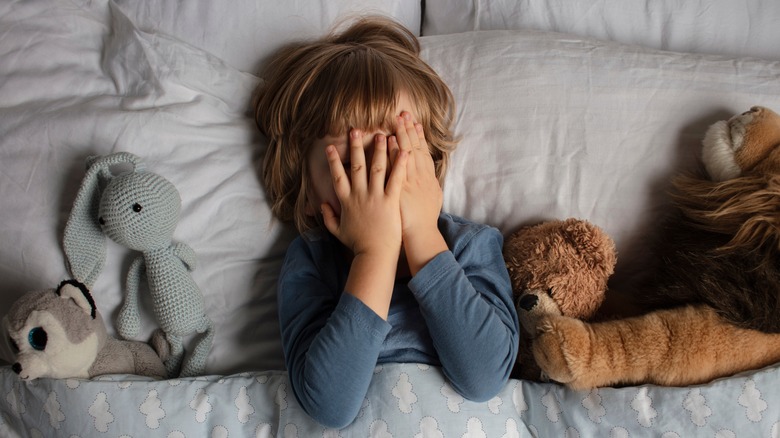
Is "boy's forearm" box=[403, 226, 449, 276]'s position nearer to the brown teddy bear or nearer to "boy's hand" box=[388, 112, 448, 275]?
"boy's hand" box=[388, 112, 448, 275]

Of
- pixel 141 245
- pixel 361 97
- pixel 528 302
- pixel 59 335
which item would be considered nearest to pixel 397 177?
pixel 361 97

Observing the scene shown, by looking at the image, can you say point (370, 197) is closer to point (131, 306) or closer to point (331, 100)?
point (331, 100)

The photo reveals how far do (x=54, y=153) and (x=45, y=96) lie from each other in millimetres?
119

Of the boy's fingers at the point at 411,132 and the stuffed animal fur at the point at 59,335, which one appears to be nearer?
the stuffed animal fur at the point at 59,335

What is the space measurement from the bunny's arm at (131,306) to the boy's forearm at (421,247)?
39 cm

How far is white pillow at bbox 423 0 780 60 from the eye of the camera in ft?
3.71

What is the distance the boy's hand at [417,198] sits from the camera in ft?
2.81

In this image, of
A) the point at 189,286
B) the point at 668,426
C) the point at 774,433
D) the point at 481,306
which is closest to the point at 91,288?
the point at 189,286

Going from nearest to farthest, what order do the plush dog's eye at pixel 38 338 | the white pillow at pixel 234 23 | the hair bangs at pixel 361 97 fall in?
1. the plush dog's eye at pixel 38 338
2. the hair bangs at pixel 361 97
3. the white pillow at pixel 234 23

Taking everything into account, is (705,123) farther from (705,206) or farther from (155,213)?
(155,213)

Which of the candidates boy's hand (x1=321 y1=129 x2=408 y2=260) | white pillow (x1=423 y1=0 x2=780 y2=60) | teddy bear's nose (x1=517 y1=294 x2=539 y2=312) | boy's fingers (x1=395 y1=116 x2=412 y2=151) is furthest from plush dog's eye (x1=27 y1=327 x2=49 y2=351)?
white pillow (x1=423 y1=0 x2=780 y2=60)

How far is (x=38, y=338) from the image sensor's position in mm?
792

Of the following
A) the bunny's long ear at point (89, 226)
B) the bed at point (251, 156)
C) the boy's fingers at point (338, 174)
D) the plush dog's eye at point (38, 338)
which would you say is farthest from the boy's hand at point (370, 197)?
the plush dog's eye at point (38, 338)

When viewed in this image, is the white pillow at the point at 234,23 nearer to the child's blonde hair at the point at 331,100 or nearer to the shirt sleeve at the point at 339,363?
the child's blonde hair at the point at 331,100
